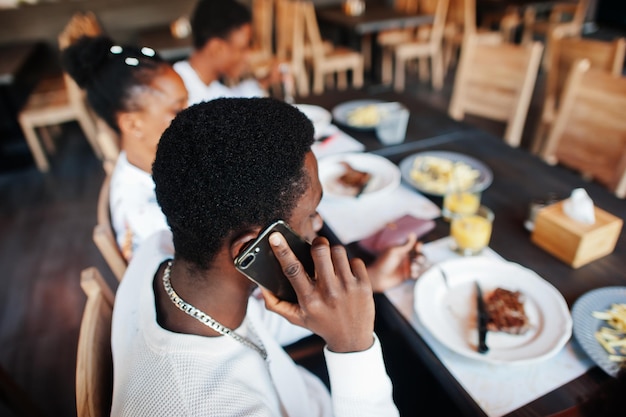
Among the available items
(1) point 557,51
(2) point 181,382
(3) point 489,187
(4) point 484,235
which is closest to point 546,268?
(4) point 484,235

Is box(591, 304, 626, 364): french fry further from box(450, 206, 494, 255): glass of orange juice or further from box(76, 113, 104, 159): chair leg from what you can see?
box(76, 113, 104, 159): chair leg

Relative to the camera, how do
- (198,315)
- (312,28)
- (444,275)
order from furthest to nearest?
(312,28)
(444,275)
(198,315)

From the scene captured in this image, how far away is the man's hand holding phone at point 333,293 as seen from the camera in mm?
642

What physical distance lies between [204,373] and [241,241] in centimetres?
22

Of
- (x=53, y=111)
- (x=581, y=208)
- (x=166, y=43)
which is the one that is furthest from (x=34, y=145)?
(x=581, y=208)

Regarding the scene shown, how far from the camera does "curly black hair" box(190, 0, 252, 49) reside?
2.14 metres

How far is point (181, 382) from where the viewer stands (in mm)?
600

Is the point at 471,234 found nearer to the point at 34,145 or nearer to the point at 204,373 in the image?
the point at 204,373

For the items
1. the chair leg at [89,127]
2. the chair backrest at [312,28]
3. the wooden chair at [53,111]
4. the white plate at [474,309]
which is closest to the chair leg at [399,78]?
the chair backrest at [312,28]

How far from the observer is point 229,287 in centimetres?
72

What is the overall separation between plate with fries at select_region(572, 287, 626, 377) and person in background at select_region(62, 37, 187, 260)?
1.07m

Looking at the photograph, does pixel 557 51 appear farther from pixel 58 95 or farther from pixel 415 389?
pixel 58 95

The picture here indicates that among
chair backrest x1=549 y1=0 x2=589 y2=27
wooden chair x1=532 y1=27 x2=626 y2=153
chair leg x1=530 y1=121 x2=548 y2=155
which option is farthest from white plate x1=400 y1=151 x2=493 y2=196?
chair backrest x1=549 y1=0 x2=589 y2=27

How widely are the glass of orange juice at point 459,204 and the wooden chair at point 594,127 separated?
3.06 feet
